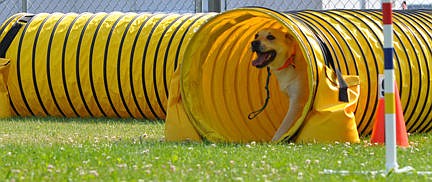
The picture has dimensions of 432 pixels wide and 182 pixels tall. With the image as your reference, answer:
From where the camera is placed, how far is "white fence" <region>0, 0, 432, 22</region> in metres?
13.9

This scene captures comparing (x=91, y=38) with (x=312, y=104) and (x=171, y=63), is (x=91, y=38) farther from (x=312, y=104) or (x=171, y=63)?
(x=312, y=104)

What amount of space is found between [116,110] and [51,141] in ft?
8.88

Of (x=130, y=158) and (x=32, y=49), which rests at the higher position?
(x=32, y=49)

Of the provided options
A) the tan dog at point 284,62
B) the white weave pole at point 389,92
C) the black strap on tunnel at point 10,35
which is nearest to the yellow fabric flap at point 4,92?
the black strap on tunnel at point 10,35

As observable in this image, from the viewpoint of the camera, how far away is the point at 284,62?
26.5 ft

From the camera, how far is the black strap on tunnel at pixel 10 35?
1122 centimetres

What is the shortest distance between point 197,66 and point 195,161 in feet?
8.06

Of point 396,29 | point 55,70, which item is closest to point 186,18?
point 55,70

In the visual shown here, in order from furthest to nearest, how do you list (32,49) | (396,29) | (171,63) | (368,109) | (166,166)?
(32,49), (171,63), (396,29), (368,109), (166,166)

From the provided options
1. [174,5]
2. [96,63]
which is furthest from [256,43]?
[174,5]

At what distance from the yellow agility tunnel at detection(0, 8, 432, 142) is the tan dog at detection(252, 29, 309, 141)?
192 millimetres

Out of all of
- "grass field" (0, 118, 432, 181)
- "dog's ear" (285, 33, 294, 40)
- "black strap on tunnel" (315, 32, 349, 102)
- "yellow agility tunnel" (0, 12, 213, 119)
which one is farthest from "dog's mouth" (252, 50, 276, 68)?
"yellow agility tunnel" (0, 12, 213, 119)

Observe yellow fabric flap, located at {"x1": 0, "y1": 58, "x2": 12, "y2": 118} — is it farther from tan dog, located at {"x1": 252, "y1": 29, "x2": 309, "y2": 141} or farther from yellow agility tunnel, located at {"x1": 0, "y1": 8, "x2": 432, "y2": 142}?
tan dog, located at {"x1": 252, "y1": 29, "x2": 309, "y2": 141}

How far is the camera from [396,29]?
8.70 m
